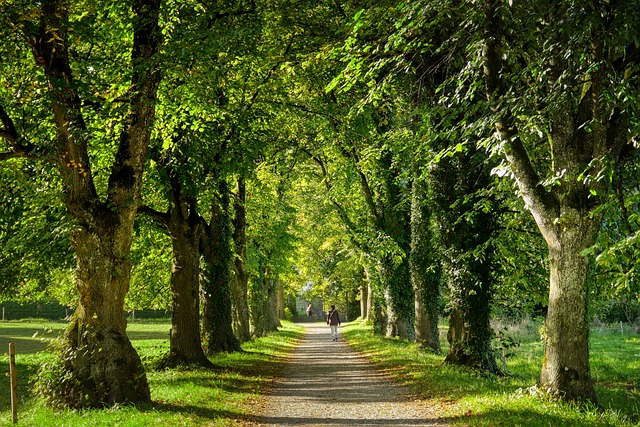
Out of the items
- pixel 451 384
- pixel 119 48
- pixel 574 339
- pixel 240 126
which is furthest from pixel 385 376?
pixel 119 48

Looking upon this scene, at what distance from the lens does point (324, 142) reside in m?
22.7

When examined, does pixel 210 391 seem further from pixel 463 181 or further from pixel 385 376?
pixel 463 181

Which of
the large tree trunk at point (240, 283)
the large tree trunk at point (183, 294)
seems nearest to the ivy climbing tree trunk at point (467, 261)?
the large tree trunk at point (183, 294)

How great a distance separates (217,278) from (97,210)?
9295 millimetres

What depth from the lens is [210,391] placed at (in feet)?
38.9

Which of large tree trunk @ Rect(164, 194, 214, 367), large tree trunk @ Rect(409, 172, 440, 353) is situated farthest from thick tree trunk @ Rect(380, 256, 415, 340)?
large tree trunk @ Rect(164, 194, 214, 367)

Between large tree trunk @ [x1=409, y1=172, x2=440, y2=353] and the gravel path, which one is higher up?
large tree trunk @ [x1=409, y1=172, x2=440, y2=353]

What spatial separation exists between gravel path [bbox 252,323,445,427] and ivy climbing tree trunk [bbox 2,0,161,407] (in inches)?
109

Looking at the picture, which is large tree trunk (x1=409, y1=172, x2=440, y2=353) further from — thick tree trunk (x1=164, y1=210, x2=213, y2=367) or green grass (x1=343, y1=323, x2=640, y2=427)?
thick tree trunk (x1=164, y1=210, x2=213, y2=367)

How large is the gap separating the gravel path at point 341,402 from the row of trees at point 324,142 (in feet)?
7.60

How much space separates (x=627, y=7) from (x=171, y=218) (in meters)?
12.4

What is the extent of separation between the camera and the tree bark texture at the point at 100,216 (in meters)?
9.74

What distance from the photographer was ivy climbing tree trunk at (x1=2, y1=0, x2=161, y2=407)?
974cm

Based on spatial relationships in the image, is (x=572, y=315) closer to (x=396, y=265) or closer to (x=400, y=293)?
(x=396, y=265)
